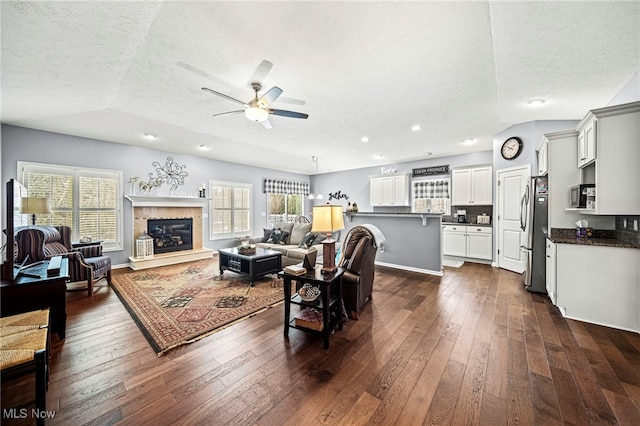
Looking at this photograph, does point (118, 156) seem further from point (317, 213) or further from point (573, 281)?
point (573, 281)

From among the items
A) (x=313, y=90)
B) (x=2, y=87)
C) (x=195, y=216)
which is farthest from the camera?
(x=195, y=216)

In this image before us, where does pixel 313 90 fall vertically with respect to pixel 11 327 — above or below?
above

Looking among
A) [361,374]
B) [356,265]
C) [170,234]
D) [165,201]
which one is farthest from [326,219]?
[170,234]

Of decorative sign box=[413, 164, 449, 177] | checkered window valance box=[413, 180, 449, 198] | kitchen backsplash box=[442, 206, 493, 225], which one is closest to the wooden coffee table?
checkered window valance box=[413, 180, 449, 198]

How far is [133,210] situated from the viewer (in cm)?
523

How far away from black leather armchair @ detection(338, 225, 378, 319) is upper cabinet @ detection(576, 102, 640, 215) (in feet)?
8.08

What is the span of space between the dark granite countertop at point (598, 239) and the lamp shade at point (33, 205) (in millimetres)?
6324

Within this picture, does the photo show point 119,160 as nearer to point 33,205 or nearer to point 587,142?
point 33,205

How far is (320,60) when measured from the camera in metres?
2.42

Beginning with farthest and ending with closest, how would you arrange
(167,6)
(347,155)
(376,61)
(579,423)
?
(347,155) < (376,61) < (167,6) < (579,423)

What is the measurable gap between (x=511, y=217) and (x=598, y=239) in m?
1.97

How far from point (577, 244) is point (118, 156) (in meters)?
7.70

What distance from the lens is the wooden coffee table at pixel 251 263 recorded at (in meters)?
3.90

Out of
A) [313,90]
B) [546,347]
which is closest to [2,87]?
[313,90]
